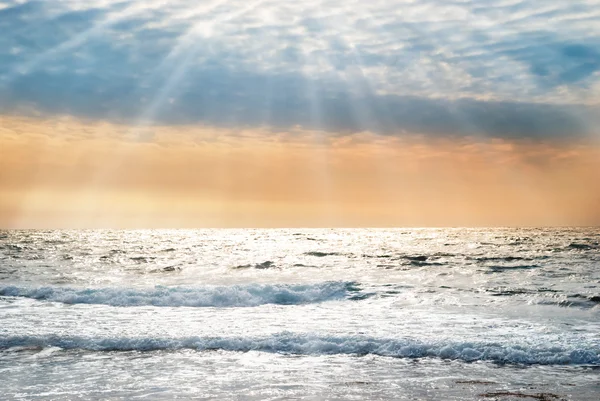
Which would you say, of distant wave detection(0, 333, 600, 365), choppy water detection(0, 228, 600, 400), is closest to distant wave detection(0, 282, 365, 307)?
choppy water detection(0, 228, 600, 400)

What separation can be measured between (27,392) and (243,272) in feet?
95.2

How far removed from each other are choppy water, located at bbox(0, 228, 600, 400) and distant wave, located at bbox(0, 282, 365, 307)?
0.35 feet

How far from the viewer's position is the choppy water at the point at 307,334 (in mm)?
11930

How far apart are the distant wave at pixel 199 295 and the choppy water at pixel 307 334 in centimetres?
11

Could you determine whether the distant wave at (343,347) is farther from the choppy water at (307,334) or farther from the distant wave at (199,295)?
the distant wave at (199,295)

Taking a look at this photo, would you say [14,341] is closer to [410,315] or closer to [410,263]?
[410,315]

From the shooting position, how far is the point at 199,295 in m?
28.5

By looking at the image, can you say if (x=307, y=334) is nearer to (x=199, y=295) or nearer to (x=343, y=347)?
(x=343, y=347)

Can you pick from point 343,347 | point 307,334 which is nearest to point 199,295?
point 307,334

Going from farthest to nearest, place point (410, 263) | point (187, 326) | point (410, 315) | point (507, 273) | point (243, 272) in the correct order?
point (410, 263), point (243, 272), point (507, 273), point (410, 315), point (187, 326)

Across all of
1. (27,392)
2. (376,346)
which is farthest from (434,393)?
(27,392)

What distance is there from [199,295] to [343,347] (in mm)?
14406

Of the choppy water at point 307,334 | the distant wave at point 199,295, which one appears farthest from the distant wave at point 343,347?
the distant wave at point 199,295

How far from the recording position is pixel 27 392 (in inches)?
451
